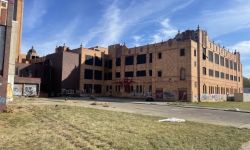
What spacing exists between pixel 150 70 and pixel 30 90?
91.6ft

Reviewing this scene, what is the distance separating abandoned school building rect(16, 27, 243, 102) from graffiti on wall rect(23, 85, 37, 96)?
289 inches

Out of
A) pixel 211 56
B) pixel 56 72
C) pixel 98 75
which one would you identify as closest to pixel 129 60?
pixel 98 75

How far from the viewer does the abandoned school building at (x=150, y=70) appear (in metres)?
52.5

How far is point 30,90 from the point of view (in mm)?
53469

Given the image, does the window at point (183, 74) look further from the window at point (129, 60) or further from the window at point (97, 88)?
the window at point (97, 88)

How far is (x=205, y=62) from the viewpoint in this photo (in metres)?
55.7

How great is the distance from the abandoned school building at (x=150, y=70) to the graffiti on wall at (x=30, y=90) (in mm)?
7332

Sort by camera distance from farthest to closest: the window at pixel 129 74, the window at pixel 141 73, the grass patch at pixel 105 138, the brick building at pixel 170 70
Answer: the window at pixel 129 74
the window at pixel 141 73
the brick building at pixel 170 70
the grass patch at pixel 105 138

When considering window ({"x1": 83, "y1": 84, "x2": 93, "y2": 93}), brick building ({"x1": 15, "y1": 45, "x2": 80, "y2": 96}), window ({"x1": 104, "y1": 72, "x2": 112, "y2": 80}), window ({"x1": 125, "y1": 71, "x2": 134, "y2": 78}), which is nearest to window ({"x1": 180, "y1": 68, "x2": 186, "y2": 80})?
window ({"x1": 125, "y1": 71, "x2": 134, "y2": 78})

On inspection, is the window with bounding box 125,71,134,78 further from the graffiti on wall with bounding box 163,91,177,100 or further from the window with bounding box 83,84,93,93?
the graffiti on wall with bounding box 163,91,177,100

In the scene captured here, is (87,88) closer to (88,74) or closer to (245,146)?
(88,74)

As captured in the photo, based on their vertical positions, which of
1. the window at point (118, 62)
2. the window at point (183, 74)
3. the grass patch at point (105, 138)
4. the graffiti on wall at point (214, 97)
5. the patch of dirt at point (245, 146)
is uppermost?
the window at point (118, 62)

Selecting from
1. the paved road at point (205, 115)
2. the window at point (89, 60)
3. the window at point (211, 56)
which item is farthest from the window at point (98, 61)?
the paved road at point (205, 115)

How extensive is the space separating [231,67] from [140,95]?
29.2 m
